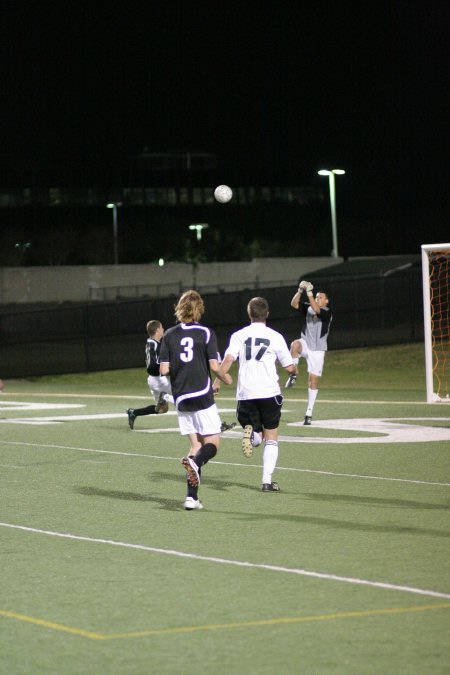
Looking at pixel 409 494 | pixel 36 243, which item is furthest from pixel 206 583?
pixel 36 243

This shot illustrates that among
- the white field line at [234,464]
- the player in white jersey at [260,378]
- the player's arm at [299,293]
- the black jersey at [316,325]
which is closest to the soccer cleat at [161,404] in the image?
the white field line at [234,464]

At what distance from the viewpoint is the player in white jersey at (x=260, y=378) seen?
12.7 metres

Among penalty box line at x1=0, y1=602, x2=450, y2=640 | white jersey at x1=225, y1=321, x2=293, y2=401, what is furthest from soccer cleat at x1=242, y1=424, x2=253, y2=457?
penalty box line at x1=0, y1=602, x2=450, y2=640

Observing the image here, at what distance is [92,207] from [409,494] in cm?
11138

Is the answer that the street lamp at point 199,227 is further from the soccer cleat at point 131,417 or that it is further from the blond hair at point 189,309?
the blond hair at point 189,309

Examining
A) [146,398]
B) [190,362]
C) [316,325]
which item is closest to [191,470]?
[190,362]

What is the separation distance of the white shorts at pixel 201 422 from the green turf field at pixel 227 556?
76 centimetres

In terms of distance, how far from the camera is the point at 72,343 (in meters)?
46.1

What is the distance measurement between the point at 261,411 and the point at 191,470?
4.73 feet

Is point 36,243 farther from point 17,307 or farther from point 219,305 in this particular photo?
point 219,305

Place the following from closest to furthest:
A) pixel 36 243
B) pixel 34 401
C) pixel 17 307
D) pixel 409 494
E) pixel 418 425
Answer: pixel 409 494 < pixel 418 425 < pixel 34 401 < pixel 17 307 < pixel 36 243

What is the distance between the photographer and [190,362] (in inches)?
463

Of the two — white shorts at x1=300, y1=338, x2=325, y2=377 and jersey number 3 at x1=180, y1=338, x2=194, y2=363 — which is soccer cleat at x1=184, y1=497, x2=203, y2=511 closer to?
jersey number 3 at x1=180, y1=338, x2=194, y2=363

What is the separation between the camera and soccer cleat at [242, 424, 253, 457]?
12.1 metres
